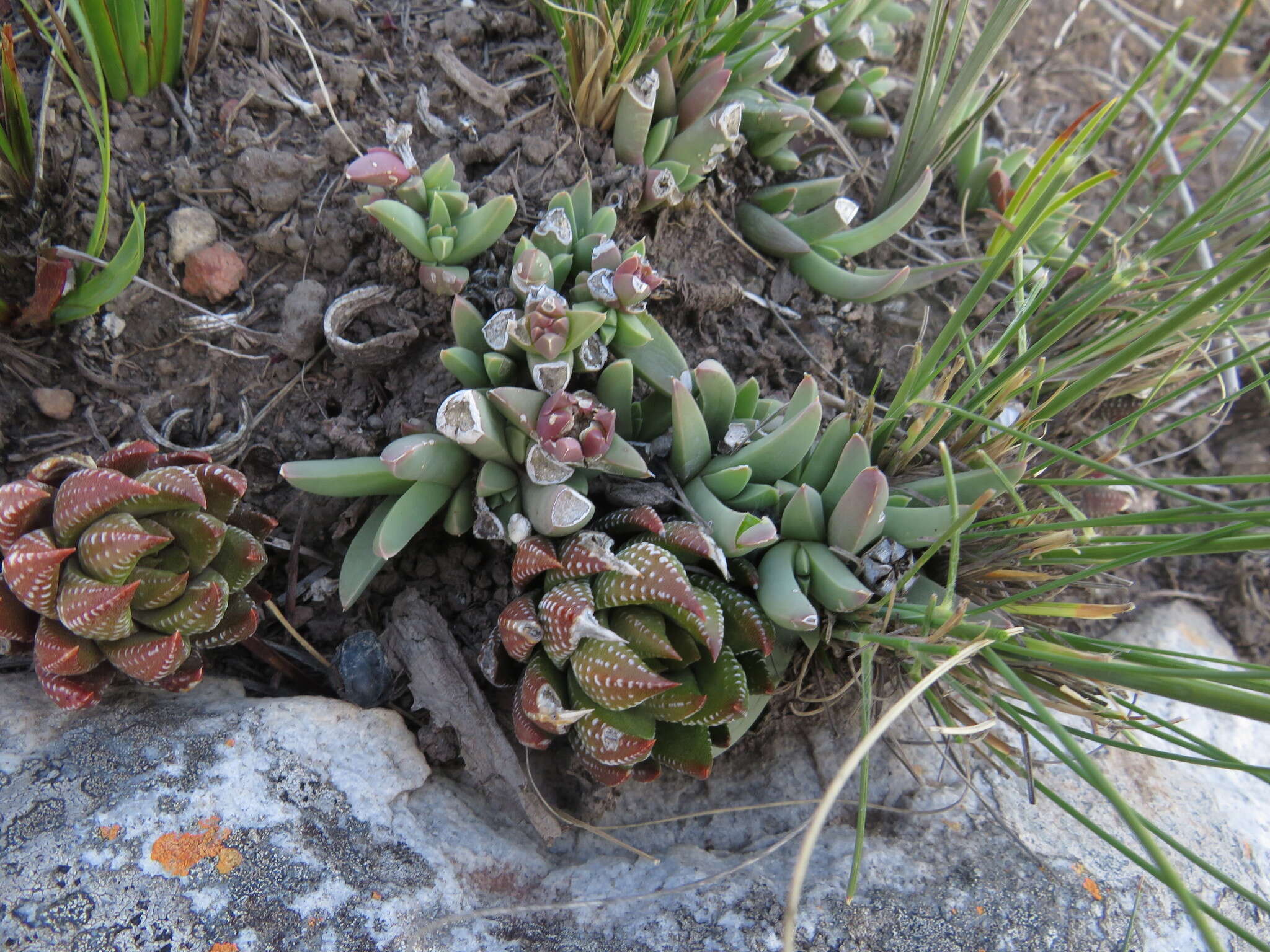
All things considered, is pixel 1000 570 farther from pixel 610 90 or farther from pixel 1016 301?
pixel 610 90

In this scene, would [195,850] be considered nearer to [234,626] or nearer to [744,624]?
[234,626]

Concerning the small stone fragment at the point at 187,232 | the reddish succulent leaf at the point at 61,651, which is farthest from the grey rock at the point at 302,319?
the reddish succulent leaf at the point at 61,651

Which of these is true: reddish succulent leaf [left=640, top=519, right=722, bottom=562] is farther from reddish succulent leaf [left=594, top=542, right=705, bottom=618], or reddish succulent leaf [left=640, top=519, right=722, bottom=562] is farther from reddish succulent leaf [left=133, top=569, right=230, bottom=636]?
reddish succulent leaf [left=133, top=569, right=230, bottom=636]

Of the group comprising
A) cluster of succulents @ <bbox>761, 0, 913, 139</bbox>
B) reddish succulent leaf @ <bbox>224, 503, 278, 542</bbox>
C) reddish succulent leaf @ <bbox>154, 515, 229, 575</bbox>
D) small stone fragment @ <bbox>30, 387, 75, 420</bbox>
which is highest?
cluster of succulents @ <bbox>761, 0, 913, 139</bbox>

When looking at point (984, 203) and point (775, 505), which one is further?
point (984, 203)

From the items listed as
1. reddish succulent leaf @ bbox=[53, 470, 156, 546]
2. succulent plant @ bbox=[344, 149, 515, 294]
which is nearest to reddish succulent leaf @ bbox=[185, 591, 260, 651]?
reddish succulent leaf @ bbox=[53, 470, 156, 546]

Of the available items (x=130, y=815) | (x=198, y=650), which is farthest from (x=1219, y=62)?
(x=130, y=815)

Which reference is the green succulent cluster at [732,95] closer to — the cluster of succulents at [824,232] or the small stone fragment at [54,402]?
the cluster of succulents at [824,232]
